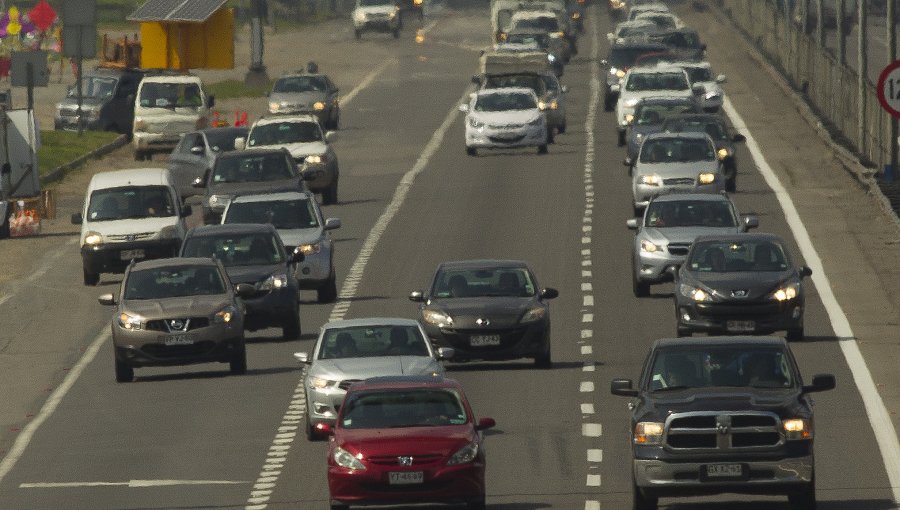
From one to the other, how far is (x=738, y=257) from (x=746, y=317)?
4.71 ft

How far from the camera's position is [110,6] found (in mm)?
128250

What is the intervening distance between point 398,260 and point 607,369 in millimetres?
12647

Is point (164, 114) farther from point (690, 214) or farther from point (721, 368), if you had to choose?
point (721, 368)

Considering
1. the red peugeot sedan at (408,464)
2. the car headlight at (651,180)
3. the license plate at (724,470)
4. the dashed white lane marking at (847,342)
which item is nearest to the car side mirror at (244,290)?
the dashed white lane marking at (847,342)

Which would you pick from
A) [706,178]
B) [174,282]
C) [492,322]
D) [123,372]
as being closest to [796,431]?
[492,322]

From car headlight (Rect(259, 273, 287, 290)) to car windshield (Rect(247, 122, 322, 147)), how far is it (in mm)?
18764

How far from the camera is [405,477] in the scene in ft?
66.2

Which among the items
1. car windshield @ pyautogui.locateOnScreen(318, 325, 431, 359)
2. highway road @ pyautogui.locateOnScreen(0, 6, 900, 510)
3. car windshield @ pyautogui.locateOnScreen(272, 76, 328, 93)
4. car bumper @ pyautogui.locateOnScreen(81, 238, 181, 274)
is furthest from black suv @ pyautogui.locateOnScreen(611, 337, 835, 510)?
car windshield @ pyautogui.locateOnScreen(272, 76, 328, 93)

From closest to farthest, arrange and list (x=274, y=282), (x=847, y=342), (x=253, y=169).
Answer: (x=847, y=342), (x=274, y=282), (x=253, y=169)

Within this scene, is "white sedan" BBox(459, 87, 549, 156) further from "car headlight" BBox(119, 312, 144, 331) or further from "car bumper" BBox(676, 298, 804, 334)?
"car headlight" BBox(119, 312, 144, 331)

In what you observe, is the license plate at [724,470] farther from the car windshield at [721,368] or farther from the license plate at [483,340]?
the license plate at [483,340]

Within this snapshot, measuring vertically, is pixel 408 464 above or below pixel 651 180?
above

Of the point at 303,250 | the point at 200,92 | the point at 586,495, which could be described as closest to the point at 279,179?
the point at 303,250

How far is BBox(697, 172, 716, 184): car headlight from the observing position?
46000 mm
